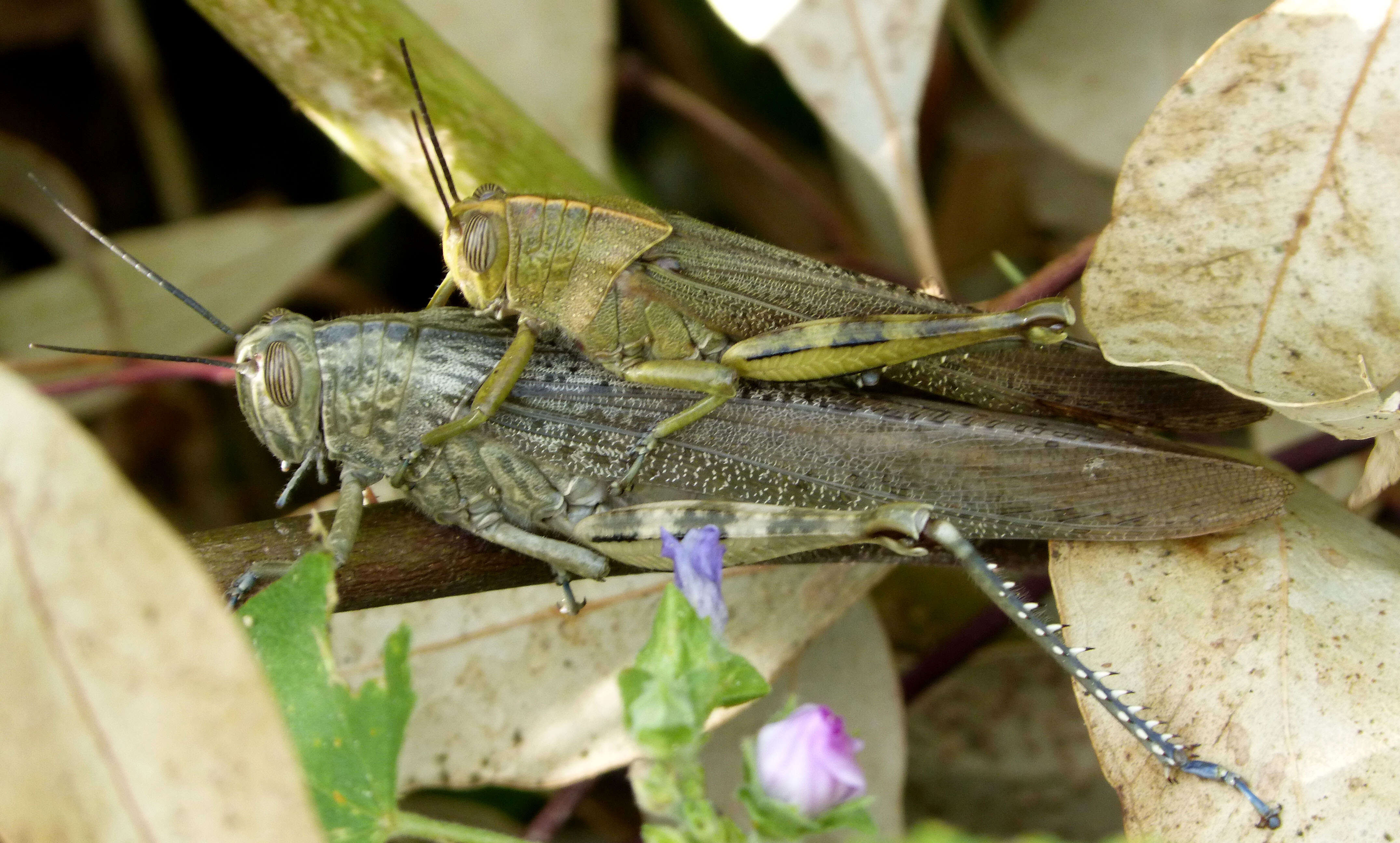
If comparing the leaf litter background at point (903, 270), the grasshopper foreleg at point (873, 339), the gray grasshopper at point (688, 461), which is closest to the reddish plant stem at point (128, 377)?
the leaf litter background at point (903, 270)

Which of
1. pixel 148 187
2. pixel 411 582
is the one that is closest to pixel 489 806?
pixel 411 582

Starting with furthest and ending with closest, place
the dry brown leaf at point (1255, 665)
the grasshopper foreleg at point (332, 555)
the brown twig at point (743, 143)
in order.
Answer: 1. the brown twig at point (743, 143)
2. the grasshopper foreleg at point (332, 555)
3. the dry brown leaf at point (1255, 665)

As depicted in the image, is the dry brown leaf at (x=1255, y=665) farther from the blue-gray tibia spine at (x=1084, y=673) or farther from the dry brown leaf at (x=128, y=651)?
the dry brown leaf at (x=128, y=651)

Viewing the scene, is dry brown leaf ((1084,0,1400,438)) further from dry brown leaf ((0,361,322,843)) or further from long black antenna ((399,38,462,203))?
dry brown leaf ((0,361,322,843))

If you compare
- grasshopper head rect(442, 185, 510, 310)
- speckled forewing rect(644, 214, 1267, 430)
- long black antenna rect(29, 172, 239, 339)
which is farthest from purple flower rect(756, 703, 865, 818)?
long black antenna rect(29, 172, 239, 339)

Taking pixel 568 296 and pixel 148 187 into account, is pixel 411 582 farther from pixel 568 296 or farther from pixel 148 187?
pixel 148 187
